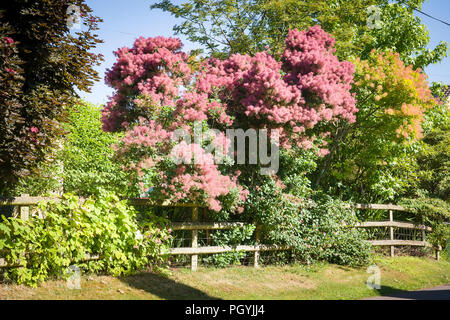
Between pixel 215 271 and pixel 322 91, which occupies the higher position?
pixel 322 91

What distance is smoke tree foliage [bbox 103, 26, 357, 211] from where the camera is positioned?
758 centimetres

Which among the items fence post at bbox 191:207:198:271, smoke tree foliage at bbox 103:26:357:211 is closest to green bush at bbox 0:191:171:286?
fence post at bbox 191:207:198:271

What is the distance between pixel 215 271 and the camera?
7.93 meters

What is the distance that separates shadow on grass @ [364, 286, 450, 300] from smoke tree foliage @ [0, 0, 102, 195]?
248 inches

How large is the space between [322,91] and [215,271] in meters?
4.60

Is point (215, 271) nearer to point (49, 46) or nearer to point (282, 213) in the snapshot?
point (282, 213)

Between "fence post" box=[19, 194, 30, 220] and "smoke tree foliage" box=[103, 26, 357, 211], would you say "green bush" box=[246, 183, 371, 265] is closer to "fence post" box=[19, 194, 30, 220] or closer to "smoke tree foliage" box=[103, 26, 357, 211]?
"smoke tree foliage" box=[103, 26, 357, 211]

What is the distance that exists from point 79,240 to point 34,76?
267 cm

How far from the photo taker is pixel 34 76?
630 cm

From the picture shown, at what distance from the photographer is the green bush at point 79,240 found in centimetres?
580

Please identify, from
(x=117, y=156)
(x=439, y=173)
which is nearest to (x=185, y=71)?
(x=117, y=156)
